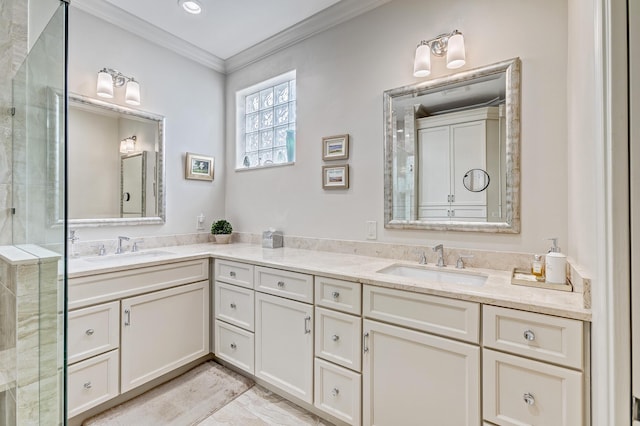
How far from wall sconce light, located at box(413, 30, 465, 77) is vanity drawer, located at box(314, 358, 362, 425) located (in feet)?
5.97

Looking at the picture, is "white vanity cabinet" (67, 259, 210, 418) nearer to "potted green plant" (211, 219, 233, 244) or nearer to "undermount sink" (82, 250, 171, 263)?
"undermount sink" (82, 250, 171, 263)

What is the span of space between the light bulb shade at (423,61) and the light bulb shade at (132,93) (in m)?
2.14

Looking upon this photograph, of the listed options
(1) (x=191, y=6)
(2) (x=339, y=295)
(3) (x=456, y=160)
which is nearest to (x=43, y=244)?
(2) (x=339, y=295)

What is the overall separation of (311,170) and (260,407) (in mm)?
1725

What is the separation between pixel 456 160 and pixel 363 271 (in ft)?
2.91

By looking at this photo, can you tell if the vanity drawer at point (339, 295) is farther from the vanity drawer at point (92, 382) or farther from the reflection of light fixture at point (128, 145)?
the reflection of light fixture at point (128, 145)

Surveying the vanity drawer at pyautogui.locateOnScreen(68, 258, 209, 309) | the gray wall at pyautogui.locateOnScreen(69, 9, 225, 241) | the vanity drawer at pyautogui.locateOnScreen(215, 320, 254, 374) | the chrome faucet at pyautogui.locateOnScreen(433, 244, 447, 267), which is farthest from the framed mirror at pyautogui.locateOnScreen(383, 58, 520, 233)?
the gray wall at pyautogui.locateOnScreen(69, 9, 225, 241)

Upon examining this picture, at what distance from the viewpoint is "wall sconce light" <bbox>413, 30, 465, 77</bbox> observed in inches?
68.2

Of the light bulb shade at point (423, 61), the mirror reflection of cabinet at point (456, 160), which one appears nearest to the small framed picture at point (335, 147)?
the mirror reflection of cabinet at point (456, 160)

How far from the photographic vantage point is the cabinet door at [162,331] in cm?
187

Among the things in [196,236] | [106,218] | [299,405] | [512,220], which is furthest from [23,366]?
[512,220]

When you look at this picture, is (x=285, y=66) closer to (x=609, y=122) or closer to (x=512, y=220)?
(x=512, y=220)

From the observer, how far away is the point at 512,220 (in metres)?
1.65

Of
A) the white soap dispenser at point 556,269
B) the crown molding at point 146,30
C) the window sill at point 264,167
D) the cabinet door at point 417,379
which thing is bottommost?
the cabinet door at point 417,379
